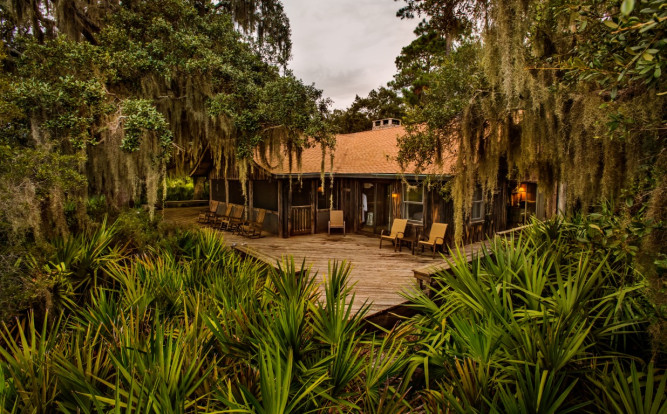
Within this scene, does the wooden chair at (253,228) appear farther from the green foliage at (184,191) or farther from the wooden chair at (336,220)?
the green foliage at (184,191)

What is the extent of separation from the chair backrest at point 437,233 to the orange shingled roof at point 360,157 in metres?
1.66

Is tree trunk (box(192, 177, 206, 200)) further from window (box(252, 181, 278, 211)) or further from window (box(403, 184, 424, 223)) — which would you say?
window (box(403, 184, 424, 223))

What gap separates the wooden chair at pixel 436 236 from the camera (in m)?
9.38

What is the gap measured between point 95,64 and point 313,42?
23.5m

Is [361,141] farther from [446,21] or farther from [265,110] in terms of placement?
[446,21]

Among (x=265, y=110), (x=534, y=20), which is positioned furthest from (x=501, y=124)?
(x=265, y=110)

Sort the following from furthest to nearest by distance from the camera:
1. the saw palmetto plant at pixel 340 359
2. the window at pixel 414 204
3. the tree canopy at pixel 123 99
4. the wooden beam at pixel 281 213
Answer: the wooden beam at pixel 281 213 < the window at pixel 414 204 < the tree canopy at pixel 123 99 < the saw palmetto plant at pixel 340 359

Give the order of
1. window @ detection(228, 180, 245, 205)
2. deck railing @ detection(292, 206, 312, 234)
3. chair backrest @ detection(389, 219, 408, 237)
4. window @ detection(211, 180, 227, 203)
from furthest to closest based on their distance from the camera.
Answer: window @ detection(211, 180, 227, 203) < window @ detection(228, 180, 245, 205) < deck railing @ detection(292, 206, 312, 234) < chair backrest @ detection(389, 219, 408, 237)

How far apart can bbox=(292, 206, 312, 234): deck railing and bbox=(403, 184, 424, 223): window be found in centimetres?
372

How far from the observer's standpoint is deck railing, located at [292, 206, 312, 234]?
12297mm

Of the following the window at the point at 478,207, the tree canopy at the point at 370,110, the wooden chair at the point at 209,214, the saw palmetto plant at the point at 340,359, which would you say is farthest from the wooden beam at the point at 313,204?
the tree canopy at the point at 370,110

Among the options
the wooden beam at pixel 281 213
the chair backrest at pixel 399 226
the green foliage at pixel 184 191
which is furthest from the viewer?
the green foliage at pixel 184 191

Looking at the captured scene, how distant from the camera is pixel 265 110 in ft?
25.3

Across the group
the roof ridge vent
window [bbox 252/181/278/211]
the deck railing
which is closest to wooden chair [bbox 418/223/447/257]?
the deck railing
